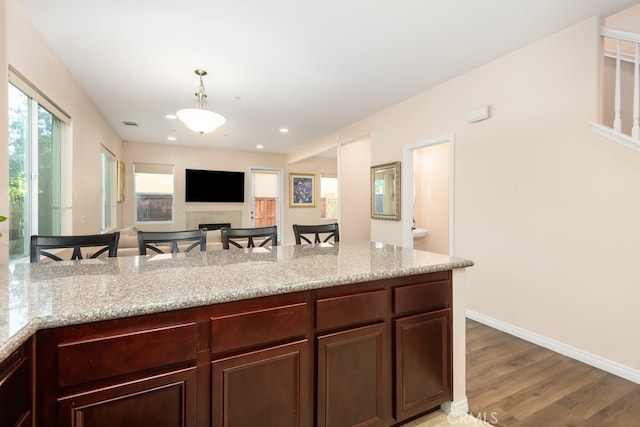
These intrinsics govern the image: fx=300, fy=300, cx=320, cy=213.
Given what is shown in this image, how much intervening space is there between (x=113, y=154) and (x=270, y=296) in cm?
589

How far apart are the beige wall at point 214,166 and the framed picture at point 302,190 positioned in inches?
4.3

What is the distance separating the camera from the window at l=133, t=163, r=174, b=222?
6988mm

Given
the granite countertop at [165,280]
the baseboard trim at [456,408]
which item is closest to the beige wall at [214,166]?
the granite countertop at [165,280]

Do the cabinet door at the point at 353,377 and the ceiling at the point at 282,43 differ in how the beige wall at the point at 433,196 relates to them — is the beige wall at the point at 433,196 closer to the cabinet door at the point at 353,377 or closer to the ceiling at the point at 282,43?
the ceiling at the point at 282,43

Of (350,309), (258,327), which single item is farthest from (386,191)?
(258,327)

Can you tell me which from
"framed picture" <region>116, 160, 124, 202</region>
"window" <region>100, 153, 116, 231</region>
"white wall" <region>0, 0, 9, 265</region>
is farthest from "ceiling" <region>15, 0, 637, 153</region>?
"framed picture" <region>116, 160, 124, 202</region>

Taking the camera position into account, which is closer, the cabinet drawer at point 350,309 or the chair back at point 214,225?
the cabinet drawer at point 350,309

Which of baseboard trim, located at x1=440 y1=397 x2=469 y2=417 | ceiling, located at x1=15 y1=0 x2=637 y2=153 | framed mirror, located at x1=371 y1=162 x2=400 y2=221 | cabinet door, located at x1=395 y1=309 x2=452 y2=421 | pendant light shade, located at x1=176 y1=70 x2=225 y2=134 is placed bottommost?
baseboard trim, located at x1=440 y1=397 x2=469 y2=417

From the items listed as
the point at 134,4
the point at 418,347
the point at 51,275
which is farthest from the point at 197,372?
the point at 134,4

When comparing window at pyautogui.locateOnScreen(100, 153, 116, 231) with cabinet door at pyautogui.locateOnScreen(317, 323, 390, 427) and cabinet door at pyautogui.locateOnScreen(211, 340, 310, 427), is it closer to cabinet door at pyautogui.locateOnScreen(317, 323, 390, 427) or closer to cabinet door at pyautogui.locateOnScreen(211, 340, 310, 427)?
cabinet door at pyautogui.locateOnScreen(211, 340, 310, 427)

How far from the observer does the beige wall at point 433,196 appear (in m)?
4.92

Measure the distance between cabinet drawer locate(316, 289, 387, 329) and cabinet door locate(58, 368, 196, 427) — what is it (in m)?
0.58

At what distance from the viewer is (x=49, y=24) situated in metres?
2.41

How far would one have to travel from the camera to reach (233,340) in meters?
1.21
